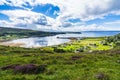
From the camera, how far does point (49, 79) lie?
23.8 metres

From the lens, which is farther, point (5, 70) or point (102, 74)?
point (5, 70)

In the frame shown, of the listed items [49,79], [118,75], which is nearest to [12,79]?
[49,79]

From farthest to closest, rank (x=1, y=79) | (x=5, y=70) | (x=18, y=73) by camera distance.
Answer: (x=5, y=70) → (x=18, y=73) → (x=1, y=79)

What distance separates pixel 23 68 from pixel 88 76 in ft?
32.3

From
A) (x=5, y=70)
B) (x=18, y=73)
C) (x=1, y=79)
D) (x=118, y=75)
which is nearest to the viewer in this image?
(x=1, y=79)

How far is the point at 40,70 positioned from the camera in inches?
1161

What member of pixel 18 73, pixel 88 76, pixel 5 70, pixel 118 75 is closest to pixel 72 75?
pixel 88 76

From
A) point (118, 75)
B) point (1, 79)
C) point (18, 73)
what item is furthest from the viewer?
point (18, 73)

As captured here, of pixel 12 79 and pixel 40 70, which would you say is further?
pixel 40 70

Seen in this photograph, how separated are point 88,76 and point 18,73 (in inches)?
383

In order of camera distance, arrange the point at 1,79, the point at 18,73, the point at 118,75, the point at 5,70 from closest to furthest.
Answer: the point at 1,79
the point at 118,75
the point at 18,73
the point at 5,70

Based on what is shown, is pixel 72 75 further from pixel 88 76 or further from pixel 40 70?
pixel 40 70

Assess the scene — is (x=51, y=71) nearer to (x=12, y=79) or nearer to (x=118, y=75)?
(x=12, y=79)

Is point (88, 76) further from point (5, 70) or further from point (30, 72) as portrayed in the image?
point (5, 70)
